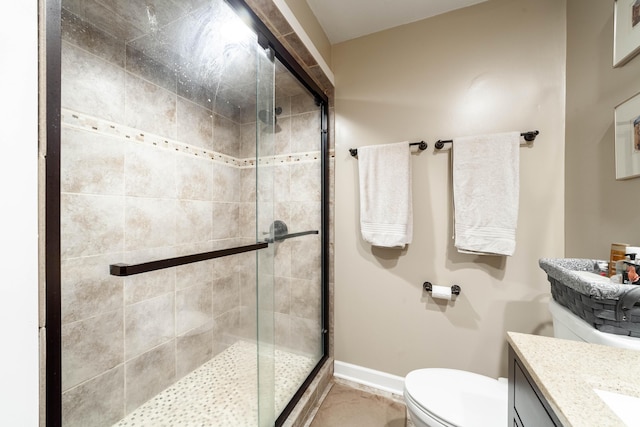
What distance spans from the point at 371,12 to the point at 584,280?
165 centimetres

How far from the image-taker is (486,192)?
4.29ft

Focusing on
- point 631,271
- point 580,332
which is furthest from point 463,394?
point 631,271

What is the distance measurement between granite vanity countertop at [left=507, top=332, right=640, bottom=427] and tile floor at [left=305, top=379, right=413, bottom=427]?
111 centimetres

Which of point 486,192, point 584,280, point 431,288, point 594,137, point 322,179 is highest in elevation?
point 594,137

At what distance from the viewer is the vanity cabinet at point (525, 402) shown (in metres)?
0.46

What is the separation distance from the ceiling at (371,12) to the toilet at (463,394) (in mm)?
1635

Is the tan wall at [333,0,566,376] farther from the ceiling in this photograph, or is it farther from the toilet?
the toilet

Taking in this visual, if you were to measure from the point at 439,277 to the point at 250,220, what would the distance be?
1172 millimetres

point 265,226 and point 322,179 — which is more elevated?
point 322,179

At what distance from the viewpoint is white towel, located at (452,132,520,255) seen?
1.26m

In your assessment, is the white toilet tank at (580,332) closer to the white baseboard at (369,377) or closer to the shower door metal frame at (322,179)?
the white baseboard at (369,377)

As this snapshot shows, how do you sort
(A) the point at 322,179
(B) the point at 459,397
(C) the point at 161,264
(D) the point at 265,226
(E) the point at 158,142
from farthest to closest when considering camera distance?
(A) the point at 322,179
(E) the point at 158,142
(D) the point at 265,226
(B) the point at 459,397
(C) the point at 161,264

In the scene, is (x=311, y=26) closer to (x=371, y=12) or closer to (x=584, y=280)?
(x=371, y=12)

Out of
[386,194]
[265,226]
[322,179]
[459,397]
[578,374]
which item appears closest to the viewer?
[578,374]
